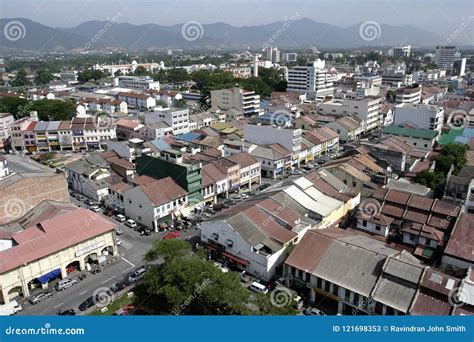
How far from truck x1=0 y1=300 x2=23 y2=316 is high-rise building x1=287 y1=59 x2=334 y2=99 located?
57.3 metres

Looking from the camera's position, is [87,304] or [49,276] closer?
[87,304]

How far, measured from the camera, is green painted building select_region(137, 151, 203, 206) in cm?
2352

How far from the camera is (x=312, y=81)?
64.7 meters

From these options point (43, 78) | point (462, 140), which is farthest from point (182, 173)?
point (43, 78)

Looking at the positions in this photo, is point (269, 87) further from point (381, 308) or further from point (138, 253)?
point (381, 308)

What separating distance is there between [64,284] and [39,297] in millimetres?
1134

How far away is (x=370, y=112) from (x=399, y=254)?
33125 millimetres
